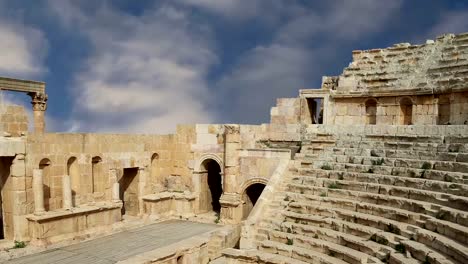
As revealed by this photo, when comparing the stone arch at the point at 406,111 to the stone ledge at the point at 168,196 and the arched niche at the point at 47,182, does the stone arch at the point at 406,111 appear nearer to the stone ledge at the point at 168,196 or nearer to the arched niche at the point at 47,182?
the stone ledge at the point at 168,196

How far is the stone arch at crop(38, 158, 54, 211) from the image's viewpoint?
13.9 m

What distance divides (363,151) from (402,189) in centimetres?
289

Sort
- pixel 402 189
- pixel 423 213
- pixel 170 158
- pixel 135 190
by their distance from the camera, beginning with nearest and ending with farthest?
pixel 423 213
pixel 402 189
pixel 135 190
pixel 170 158

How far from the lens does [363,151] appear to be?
1302cm

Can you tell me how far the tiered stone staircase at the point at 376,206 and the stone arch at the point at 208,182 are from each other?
5530 mm

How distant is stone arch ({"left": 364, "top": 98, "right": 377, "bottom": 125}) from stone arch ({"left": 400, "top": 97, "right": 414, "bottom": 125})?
1144mm

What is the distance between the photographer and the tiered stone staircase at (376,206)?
27.4 ft

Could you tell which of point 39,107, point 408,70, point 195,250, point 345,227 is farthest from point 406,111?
point 39,107

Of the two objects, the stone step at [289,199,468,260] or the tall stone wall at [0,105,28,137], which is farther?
the tall stone wall at [0,105,28,137]

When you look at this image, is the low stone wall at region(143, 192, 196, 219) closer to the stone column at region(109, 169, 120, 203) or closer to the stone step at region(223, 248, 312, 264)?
the stone column at region(109, 169, 120, 203)

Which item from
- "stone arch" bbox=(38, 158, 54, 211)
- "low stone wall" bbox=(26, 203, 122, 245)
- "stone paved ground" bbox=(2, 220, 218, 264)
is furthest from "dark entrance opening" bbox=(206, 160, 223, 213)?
"stone arch" bbox=(38, 158, 54, 211)

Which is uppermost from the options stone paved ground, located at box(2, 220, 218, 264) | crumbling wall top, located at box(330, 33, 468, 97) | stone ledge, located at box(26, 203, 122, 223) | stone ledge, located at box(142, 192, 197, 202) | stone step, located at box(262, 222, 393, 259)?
crumbling wall top, located at box(330, 33, 468, 97)

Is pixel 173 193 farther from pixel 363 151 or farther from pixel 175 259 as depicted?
pixel 363 151

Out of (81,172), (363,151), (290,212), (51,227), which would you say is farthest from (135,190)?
(363,151)
